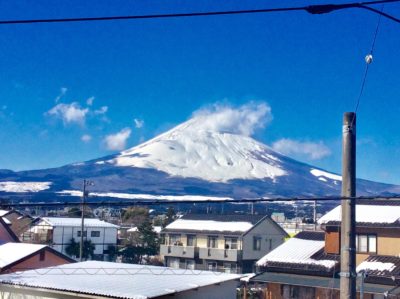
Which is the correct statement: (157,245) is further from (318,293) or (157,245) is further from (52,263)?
(318,293)

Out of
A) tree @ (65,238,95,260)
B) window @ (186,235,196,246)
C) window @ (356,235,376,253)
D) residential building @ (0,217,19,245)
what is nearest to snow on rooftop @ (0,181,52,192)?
tree @ (65,238,95,260)

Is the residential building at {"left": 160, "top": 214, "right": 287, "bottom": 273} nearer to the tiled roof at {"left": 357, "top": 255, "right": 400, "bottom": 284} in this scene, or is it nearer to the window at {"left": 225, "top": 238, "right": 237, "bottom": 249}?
the window at {"left": 225, "top": 238, "right": 237, "bottom": 249}

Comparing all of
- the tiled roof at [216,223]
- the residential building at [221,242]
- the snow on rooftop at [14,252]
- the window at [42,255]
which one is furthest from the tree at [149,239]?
the window at [42,255]

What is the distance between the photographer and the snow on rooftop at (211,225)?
3080 centimetres

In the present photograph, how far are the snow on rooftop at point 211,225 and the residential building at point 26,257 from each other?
437 inches

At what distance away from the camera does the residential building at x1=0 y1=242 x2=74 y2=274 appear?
20.1 metres

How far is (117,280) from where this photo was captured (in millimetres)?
13391

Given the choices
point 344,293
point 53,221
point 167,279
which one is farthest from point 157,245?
point 344,293

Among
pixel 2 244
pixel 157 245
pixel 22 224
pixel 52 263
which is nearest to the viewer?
pixel 52 263

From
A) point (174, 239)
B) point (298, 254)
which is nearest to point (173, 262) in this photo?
point (174, 239)

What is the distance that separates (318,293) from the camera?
16.8 metres

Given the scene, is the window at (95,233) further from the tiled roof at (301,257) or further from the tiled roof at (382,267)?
the tiled roof at (382,267)

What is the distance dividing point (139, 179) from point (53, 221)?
5882 inches

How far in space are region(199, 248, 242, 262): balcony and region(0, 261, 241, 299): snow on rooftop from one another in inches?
582
